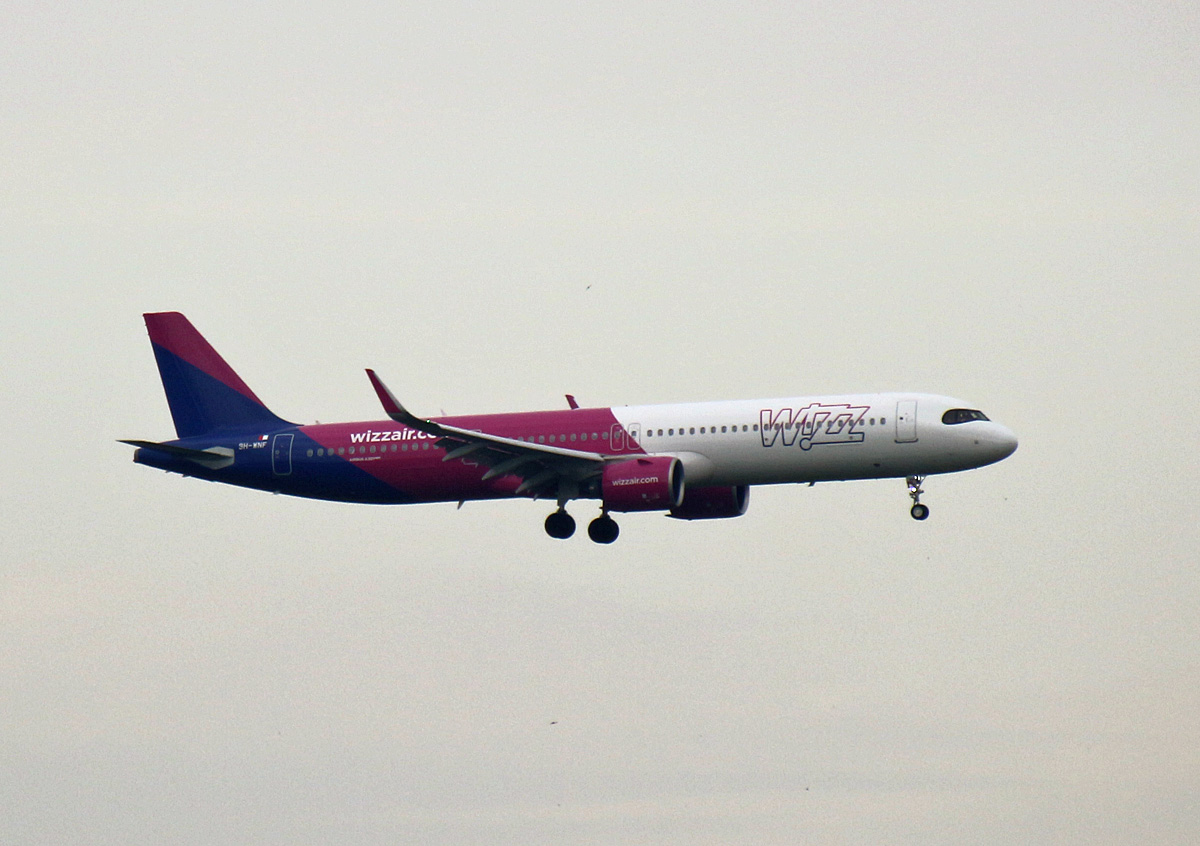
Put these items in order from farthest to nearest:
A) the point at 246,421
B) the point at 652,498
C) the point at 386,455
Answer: the point at 246,421 < the point at 386,455 < the point at 652,498

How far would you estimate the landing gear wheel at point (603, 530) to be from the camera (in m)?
63.0

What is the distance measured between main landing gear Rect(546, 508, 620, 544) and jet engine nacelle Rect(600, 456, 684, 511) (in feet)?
12.1

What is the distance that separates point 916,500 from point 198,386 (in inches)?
1097

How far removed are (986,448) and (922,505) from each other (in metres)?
2.98

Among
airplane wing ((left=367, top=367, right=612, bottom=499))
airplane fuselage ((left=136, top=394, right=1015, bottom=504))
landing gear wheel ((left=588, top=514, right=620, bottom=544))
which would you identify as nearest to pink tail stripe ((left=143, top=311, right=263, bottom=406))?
airplane fuselage ((left=136, top=394, right=1015, bottom=504))

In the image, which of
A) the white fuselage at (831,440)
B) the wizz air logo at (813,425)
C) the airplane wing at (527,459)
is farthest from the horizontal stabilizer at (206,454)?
the wizz air logo at (813,425)

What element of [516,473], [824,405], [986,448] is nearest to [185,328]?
[516,473]

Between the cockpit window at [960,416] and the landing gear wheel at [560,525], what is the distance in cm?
1362

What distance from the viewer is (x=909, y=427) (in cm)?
5841

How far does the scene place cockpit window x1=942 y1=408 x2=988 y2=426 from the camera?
58500mm

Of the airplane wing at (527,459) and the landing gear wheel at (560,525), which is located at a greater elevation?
the airplane wing at (527,459)

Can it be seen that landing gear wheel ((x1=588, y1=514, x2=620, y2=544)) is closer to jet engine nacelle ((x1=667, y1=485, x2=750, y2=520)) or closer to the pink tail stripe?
jet engine nacelle ((x1=667, y1=485, x2=750, y2=520))

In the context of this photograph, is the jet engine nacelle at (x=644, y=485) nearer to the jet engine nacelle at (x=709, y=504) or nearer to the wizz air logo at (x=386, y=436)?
the jet engine nacelle at (x=709, y=504)

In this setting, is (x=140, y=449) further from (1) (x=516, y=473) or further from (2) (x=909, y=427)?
(2) (x=909, y=427)
